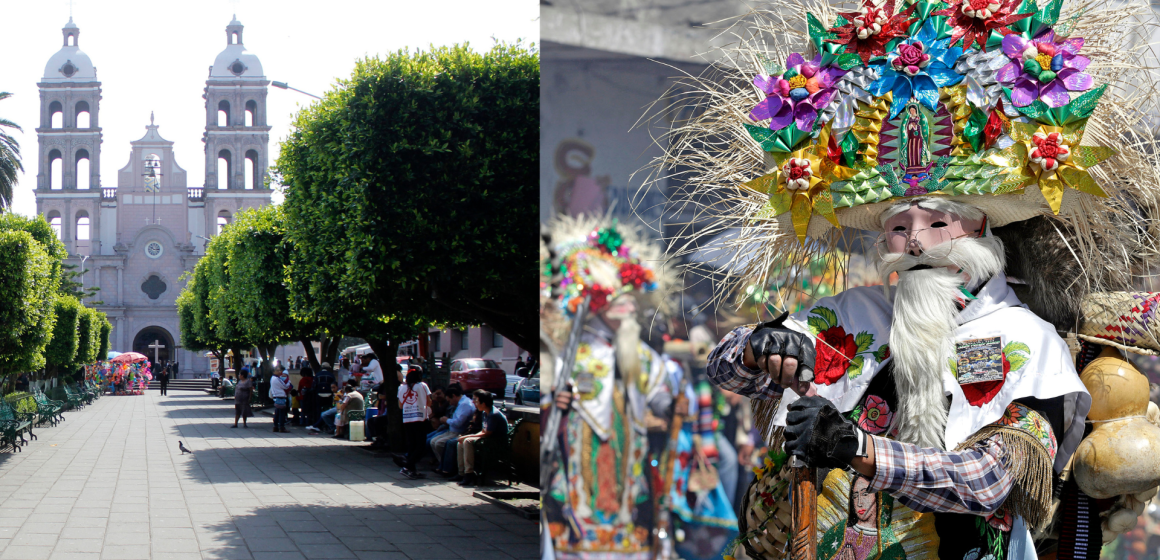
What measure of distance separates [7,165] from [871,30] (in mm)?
33949

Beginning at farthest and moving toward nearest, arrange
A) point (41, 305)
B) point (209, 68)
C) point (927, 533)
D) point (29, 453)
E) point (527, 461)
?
point (209, 68) → point (41, 305) → point (29, 453) → point (527, 461) → point (927, 533)

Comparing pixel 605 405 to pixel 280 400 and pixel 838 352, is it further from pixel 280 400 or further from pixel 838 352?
pixel 280 400

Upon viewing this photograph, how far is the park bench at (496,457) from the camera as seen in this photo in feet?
38.7

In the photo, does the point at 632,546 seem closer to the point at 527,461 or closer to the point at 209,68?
the point at 527,461

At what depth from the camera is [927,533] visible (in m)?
2.40

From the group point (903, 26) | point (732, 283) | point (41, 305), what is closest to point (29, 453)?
point (41, 305)

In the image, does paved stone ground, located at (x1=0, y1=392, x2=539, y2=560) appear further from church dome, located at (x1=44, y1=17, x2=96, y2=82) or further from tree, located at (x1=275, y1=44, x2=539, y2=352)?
church dome, located at (x1=44, y1=17, x2=96, y2=82)

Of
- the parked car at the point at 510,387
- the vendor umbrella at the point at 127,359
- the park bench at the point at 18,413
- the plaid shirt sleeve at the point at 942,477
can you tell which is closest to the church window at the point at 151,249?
the vendor umbrella at the point at 127,359

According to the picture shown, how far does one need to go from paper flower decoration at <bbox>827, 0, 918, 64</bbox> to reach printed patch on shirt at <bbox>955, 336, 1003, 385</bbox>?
0.75 m

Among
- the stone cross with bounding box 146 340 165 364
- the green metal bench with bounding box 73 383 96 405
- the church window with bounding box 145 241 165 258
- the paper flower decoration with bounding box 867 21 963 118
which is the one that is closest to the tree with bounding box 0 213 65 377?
the green metal bench with bounding box 73 383 96 405

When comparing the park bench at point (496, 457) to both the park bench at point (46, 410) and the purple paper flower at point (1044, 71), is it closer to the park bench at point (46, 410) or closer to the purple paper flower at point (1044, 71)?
the purple paper flower at point (1044, 71)

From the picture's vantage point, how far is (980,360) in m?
2.25

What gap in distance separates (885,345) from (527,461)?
9190 millimetres

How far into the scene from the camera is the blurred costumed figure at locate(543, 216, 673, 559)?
214 inches
